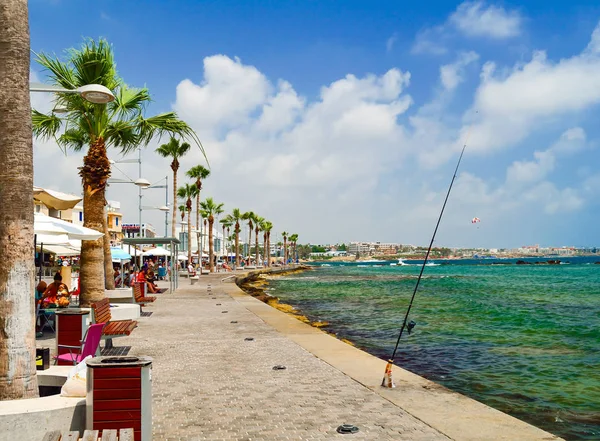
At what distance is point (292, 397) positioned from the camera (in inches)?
291

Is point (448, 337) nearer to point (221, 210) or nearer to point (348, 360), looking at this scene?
point (348, 360)

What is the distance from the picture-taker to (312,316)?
24359 millimetres

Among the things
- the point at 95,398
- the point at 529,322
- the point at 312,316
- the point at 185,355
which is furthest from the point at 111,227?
the point at 95,398

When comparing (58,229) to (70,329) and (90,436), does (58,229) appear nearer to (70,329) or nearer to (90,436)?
(70,329)

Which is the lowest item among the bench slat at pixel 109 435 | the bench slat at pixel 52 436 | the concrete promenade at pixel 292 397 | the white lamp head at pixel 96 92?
the concrete promenade at pixel 292 397

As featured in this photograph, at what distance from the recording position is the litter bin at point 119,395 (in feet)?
15.6

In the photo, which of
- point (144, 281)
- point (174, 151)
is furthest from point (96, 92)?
point (174, 151)

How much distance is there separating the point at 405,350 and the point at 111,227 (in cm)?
7383

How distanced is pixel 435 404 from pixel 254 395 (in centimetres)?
245

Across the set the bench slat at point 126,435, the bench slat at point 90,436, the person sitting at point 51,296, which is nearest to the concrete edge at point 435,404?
the bench slat at point 126,435

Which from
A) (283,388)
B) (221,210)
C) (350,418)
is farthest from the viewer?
(221,210)

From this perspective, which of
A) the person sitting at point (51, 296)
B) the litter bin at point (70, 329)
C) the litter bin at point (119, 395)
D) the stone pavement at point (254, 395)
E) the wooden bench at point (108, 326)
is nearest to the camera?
the litter bin at point (119, 395)

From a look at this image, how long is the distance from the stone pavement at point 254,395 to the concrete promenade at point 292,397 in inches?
0.5

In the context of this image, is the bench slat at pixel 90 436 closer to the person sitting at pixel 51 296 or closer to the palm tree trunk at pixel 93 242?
the person sitting at pixel 51 296
